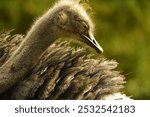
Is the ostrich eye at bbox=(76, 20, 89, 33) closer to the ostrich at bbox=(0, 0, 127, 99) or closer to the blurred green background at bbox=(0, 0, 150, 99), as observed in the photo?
the ostrich at bbox=(0, 0, 127, 99)

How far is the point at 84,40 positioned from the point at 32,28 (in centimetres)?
17

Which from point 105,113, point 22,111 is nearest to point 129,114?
point 105,113

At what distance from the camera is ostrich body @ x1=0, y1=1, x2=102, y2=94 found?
2959mm

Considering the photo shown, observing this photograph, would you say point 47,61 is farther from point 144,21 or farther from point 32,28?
point 144,21

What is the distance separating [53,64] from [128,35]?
58.3 inches

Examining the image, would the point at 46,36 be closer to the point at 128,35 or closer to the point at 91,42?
the point at 91,42

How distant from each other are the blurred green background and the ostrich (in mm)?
1125

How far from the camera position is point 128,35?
4.47 meters

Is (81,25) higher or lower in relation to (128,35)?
lower

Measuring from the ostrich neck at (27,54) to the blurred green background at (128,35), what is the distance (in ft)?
3.87

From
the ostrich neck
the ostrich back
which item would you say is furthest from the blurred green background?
the ostrich neck

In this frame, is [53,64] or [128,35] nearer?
[53,64]

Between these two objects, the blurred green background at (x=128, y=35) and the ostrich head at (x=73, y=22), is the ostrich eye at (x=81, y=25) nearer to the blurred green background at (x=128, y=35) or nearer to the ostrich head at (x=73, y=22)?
the ostrich head at (x=73, y=22)

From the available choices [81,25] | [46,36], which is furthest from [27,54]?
[81,25]
